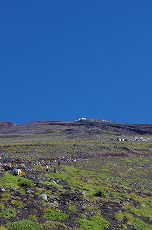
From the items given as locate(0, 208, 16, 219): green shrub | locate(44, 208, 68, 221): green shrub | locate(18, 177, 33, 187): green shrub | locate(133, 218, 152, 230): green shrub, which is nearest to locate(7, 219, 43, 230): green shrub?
locate(0, 208, 16, 219): green shrub

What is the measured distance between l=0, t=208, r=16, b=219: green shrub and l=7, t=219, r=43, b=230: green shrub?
0.79 meters

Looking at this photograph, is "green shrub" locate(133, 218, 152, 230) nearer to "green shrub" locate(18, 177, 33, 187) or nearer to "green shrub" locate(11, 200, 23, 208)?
→ "green shrub" locate(18, 177, 33, 187)

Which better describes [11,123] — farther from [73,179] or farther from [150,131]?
[73,179]

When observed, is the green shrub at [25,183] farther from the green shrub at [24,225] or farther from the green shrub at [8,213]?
the green shrub at [24,225]

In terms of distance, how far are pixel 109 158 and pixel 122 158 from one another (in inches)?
88.6

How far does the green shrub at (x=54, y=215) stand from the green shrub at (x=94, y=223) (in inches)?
30.7

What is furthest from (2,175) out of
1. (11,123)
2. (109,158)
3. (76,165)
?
(11,123)

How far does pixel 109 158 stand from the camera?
174 ft

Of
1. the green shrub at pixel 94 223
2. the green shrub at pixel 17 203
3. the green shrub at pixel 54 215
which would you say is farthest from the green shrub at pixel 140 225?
the green shrub at pixel 17 203

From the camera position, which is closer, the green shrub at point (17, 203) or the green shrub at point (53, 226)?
the green shrub at point (53, 226)

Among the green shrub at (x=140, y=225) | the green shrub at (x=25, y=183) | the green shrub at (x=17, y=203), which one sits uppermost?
the green shrub at (x=25, y=183)

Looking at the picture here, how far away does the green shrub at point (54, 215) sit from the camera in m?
23.6

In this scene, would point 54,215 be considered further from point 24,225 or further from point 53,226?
point 24,225

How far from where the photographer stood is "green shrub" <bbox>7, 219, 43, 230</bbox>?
21344mm
